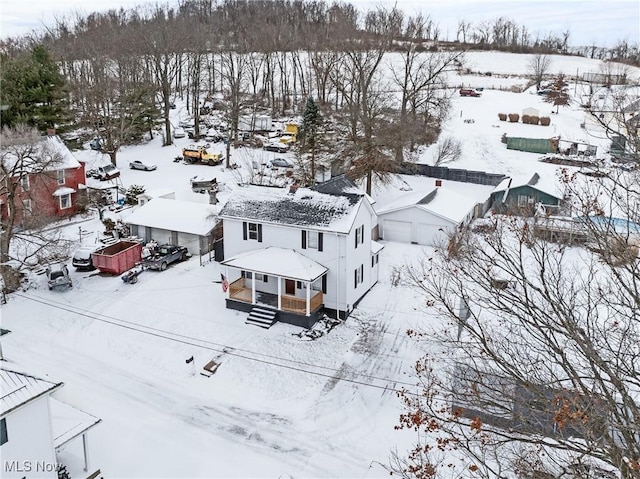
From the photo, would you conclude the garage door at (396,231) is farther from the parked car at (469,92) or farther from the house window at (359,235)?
the parked car at (469,92)

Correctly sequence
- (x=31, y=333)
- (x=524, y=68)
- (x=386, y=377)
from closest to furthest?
(x=386, y=377) → (x=31, y=333) → (x=524, y=68)

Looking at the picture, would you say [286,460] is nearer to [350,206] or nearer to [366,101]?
[350,206]

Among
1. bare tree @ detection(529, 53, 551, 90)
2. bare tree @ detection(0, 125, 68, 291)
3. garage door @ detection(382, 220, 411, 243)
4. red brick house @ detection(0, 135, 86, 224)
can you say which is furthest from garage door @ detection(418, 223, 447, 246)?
bare tree @ detection(529, 53, 551, 90)

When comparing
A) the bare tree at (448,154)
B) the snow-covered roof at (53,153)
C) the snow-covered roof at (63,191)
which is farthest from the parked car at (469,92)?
the snow-covered roof at (63,191)

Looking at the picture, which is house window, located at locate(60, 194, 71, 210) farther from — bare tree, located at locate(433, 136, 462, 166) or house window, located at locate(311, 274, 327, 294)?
bare tree, located at locate(433, 136, 462, 166)

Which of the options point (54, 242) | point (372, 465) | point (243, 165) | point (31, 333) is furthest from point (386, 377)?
point (243, 165)
